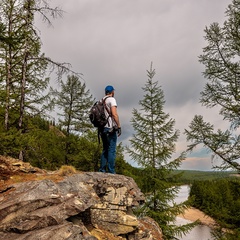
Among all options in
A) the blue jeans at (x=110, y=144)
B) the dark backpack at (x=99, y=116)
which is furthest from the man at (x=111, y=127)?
the dark backpack at (x=99, y=116)

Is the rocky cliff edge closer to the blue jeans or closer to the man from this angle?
the blue jeans

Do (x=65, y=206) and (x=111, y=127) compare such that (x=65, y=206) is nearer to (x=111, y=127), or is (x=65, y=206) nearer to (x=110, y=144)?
(x=110, y=144)

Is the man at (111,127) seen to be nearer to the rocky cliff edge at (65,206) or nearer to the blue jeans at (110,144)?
the blue jeans at (110,144)

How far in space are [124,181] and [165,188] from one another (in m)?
5.68

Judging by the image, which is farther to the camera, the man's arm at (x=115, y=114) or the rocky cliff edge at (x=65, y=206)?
the man's arm at (x=115, y=114)

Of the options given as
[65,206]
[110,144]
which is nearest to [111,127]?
[110,144]

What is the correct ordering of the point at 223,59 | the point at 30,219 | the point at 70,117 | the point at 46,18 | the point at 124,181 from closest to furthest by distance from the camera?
1. the point at 30,219
2. the point at 124,181
3. the point at 46,18
4. the point at 223,59
5. the point at 70,117

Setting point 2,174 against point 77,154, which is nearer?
point 2,174

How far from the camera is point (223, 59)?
1143 centimetres

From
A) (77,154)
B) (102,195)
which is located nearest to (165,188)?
(102,195)

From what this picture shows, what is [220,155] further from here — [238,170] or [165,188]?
[165,188]

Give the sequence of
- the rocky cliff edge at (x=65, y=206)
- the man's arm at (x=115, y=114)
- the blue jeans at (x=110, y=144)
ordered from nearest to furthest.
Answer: the rocky cliff edge at (x=65, y=206)
the man's arm at (x=115, y=114)
the blue jeans at (x=110, y=144)

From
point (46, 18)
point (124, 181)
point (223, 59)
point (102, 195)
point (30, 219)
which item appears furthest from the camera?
point (223, 59)

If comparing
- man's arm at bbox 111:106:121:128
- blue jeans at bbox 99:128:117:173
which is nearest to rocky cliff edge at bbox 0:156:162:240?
blue jeans at bbox 99:128:117:173
